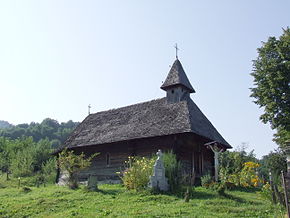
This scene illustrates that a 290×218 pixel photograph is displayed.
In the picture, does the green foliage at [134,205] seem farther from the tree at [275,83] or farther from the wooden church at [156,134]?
the tree at [275,83]

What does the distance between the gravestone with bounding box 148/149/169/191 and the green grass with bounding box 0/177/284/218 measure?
0.64 metres

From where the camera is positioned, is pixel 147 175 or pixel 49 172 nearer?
pixel 147 175

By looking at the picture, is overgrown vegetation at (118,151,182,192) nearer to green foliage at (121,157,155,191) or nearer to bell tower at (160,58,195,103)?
green foliage at (121,157,155,191)

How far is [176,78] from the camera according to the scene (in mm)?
25734

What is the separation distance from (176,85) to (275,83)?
282 inches

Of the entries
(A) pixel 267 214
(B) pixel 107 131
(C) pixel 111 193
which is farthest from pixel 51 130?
(A) pixel 267 214

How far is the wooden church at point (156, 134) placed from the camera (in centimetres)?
2166

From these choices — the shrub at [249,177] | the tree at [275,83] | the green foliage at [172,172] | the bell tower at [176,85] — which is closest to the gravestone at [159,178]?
the green foliage at [172,172]

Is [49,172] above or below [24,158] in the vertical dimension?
below

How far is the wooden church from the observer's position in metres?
21.7

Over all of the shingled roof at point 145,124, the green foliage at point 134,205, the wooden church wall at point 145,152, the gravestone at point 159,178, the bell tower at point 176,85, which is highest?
the bell tower at point 176,85

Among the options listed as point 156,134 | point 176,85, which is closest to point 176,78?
point 176,85

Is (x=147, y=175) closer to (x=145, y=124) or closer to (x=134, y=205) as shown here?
(x=134, y=205)

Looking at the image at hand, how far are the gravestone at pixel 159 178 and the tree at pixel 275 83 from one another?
1227cm
